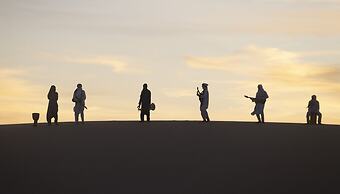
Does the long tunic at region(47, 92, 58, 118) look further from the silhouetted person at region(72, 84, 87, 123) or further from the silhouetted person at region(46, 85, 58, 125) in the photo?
the silhouetted person at region(72, 84, 87, 123)

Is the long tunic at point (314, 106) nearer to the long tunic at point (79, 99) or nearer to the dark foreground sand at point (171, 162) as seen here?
the dark foreground sand at point (171, 162)

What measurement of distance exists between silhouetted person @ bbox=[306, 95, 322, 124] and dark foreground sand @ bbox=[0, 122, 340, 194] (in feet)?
27.5

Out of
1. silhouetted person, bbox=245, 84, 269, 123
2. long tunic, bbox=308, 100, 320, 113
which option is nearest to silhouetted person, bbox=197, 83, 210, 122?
silhouetted person, bbox=245, 84, 269, 123

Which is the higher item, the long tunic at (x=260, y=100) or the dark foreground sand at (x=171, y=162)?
the long tunic at (x=260, y=100)

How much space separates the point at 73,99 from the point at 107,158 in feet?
46.9

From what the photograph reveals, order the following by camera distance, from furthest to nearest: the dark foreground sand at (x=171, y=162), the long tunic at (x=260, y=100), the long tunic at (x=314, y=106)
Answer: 1. the long tunic at (x=314, y=106)
2. the long tunic at (x=260, y=100)
3. the dark foreground sand at (x=171, y=162)

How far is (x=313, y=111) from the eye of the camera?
34.8 meters

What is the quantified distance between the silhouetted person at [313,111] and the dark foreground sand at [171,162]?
837 centimetres

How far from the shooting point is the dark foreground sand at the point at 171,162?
601 inches

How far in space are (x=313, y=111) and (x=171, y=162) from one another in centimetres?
1807

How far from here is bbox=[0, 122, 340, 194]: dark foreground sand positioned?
601 inches

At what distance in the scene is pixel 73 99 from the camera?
33.0 m

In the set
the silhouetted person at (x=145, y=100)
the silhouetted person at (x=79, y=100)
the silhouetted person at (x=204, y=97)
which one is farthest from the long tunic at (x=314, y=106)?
the silhouetted person at (x=79, y=100)

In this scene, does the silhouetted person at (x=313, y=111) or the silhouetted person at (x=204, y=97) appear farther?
the silhouetted person at (x=313, y=111)
